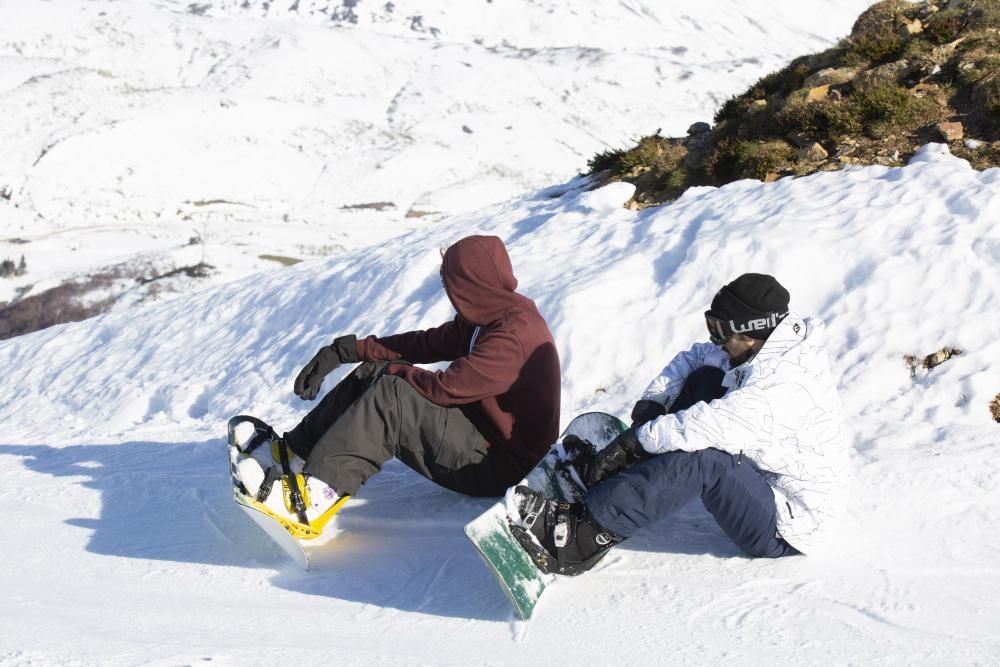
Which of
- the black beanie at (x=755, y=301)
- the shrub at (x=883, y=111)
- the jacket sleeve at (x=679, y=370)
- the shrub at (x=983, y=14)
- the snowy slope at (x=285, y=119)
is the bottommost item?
the snowy slope at (x=285, y=119)

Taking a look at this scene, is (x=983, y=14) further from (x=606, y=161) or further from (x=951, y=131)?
(x=606, y=161)

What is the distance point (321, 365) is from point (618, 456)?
1.82 meters

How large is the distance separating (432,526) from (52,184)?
3754 centimetres

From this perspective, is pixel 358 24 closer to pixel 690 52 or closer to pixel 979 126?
pixel 690 52

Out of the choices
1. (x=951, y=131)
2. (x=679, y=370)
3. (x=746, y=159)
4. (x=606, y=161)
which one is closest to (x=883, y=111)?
(x=951, y=131)

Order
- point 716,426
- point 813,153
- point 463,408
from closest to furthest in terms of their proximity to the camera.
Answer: point 716,426 → point 463,408 → point 813,153

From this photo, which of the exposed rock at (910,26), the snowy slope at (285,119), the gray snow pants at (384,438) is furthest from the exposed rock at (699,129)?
the snowy slope at (285,119)

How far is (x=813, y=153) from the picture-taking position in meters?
8.40

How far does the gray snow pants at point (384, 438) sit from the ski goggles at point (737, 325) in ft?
3.99

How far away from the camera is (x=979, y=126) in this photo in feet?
26.0

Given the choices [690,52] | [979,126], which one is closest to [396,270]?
[979,126]

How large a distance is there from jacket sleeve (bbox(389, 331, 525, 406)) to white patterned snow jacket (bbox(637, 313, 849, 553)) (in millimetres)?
824

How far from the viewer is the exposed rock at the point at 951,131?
25.7ft

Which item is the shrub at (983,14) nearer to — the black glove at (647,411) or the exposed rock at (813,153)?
the exposed rock at (813,153)
